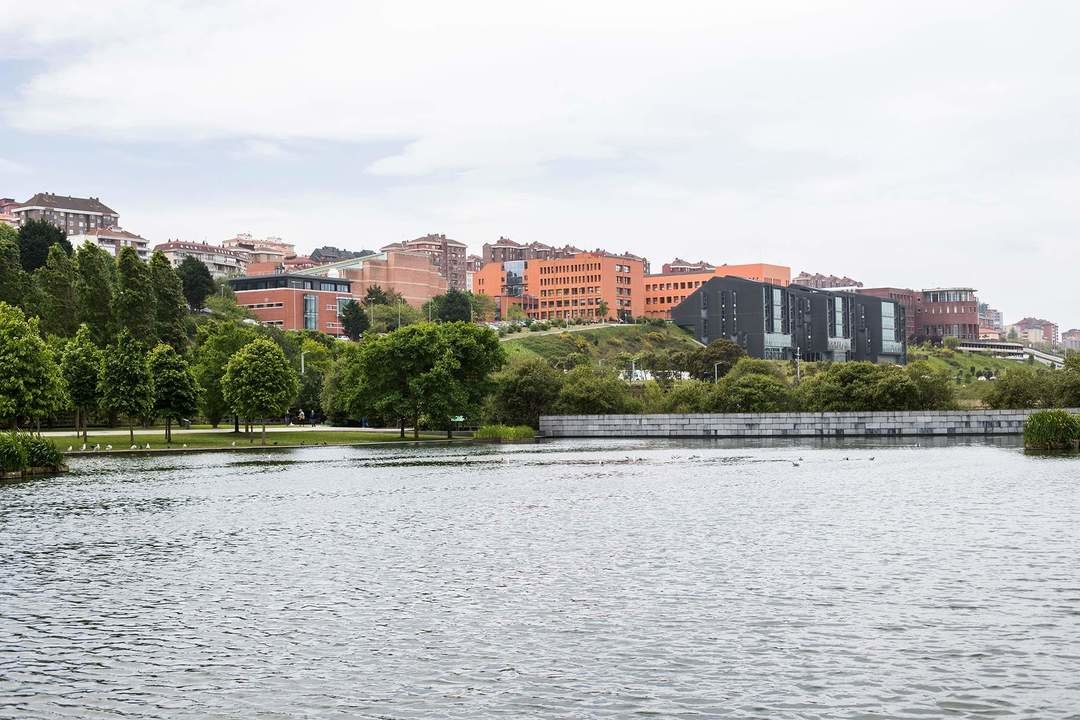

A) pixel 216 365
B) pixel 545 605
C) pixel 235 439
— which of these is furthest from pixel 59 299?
pixel 545 605

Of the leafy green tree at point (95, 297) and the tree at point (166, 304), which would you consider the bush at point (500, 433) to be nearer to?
the tree at point (166, 304)

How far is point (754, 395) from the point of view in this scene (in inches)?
5349

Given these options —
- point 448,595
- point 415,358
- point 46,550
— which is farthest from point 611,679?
point 415,358

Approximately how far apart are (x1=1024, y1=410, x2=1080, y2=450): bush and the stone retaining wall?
136ft

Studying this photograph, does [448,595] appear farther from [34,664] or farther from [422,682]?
[34,664]

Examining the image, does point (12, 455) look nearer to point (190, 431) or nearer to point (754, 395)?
point (190, 431)

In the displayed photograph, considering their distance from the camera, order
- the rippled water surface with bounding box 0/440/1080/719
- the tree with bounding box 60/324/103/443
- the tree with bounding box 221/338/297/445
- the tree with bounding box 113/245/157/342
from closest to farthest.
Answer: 1. the rippled water surface with bounding box 0/440/1080/719
2. the tree with bounding box 60/324/103/443
3. the tree with bounding box 221/338/297/445
4. the tree with bounding box 113/245/157/342

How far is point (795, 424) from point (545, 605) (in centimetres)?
11031

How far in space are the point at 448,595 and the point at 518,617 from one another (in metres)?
3.28

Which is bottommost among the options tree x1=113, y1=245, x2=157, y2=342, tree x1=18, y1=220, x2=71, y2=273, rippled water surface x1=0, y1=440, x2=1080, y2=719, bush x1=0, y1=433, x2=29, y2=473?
rippled water surface x1=0, y1=440, x2=1080, y2=719

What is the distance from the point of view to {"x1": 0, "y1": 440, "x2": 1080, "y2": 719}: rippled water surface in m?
18.5

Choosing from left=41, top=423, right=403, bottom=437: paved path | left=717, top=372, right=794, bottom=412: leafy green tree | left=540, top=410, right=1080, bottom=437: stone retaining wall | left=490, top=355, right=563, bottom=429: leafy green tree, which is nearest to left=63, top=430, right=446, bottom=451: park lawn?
left=41, top=423, right=403, bottom=437: paved path

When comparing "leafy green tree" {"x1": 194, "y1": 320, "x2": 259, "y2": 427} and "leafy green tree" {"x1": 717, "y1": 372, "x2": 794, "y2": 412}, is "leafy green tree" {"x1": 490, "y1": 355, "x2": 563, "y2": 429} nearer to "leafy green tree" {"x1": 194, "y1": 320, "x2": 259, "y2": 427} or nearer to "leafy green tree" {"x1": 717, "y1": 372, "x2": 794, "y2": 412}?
"leafy green tree" {"x1": 717, "y1": 372, "x2": 794, "y2": 412}

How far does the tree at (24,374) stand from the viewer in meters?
79.4
